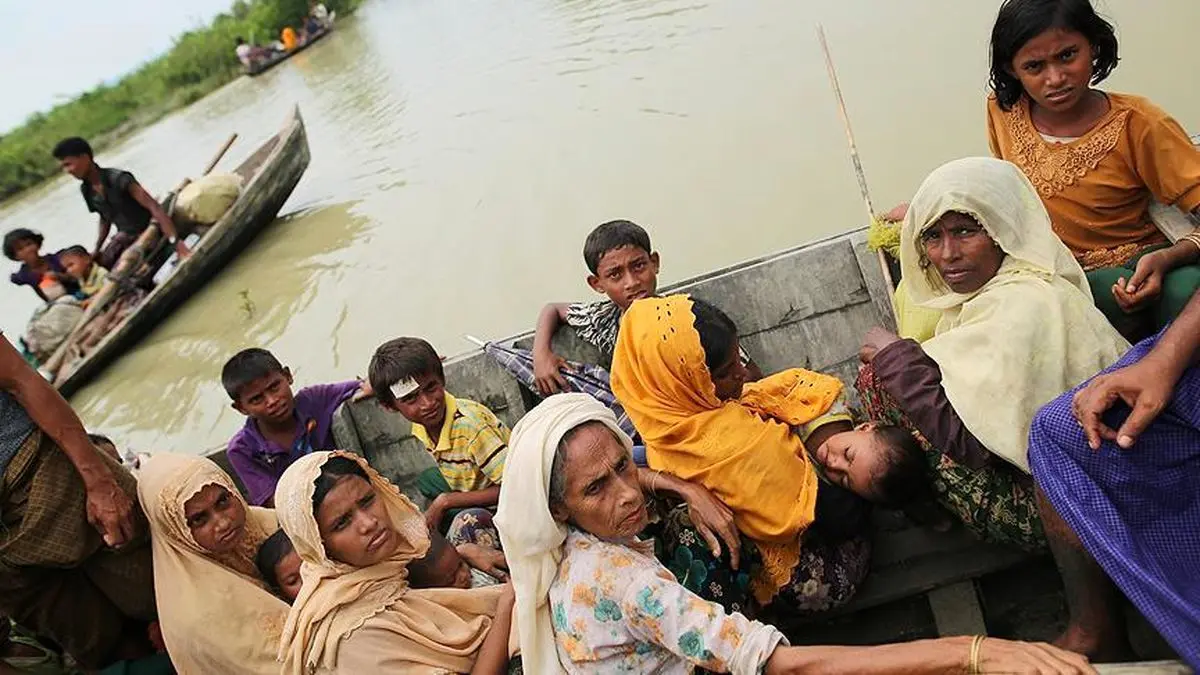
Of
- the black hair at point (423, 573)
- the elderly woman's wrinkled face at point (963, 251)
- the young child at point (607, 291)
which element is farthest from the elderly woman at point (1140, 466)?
the black hair at point (423, 573)

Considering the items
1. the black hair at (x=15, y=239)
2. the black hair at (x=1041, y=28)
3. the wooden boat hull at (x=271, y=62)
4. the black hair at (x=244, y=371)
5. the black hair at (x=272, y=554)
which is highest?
the wooden boat hull at (x=271, y=62)

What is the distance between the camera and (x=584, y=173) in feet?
24.1

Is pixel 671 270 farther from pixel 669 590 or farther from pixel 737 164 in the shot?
pixel 669 590

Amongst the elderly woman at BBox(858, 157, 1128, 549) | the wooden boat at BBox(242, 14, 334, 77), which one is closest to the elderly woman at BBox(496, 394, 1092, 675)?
the elderly woman at BBox(858, 157, 1128, 549)

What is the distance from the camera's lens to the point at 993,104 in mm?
2496

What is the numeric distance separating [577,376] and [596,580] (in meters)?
1.39

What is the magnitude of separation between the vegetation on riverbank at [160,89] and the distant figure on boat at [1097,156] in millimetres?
19876

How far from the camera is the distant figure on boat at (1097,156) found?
6.64 feet

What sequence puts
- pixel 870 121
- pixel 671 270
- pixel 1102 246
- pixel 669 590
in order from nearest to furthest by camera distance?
pixel 669 590 < pixel 1102 246 < pixel 671 270 < pixel 870 121

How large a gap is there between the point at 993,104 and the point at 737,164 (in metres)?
4.00

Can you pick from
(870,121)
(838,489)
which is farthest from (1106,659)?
(870,121)

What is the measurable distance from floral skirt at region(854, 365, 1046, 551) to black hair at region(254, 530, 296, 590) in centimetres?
160

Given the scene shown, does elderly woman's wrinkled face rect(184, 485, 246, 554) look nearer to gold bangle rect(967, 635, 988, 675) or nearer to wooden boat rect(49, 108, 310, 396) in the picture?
gold bangle rect(967, 635, 988, 675)

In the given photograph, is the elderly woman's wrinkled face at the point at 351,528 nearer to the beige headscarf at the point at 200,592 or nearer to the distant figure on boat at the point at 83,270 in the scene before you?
the beige headscarf at the point at 200,592
